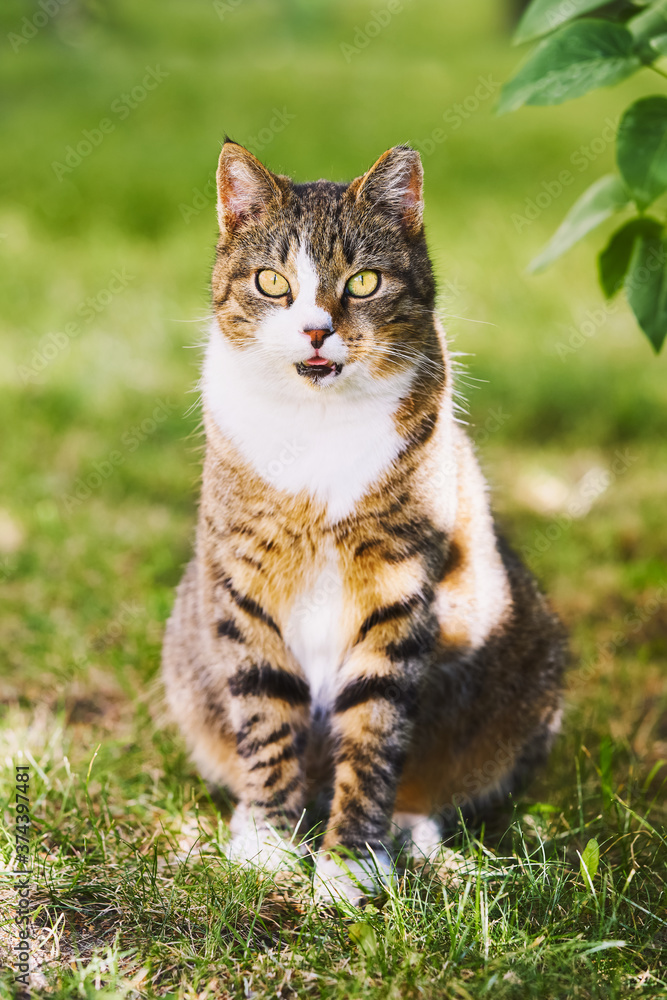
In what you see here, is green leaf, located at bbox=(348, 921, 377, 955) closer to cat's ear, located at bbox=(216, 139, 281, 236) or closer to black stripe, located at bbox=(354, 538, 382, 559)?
black stripe, located at bbox=(354, 538, 382, 559)

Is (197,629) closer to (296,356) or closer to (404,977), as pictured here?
(296,356)

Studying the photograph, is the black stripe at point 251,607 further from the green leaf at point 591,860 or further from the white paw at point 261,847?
the green leaf at point 591,860

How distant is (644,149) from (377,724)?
4.56 ft

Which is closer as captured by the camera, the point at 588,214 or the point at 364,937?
the point at 364,937

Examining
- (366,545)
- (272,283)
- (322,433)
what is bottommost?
(366,545)

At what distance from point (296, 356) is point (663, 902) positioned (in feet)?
4.67

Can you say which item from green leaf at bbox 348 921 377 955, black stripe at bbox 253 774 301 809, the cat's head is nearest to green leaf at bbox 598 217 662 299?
the cat's head

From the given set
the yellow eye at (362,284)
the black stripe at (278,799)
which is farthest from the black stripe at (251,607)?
the yellow eye at (362,284)

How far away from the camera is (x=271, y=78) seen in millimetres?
9398

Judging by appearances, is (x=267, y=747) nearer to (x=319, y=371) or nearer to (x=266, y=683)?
(x=266, y=683)

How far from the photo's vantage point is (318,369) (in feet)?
6.45

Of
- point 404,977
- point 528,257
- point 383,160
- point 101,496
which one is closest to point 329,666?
point 404,977

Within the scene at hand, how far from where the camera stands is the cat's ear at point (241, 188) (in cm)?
202

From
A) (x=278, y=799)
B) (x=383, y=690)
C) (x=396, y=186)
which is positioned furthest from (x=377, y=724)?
(x=396, y=186)
